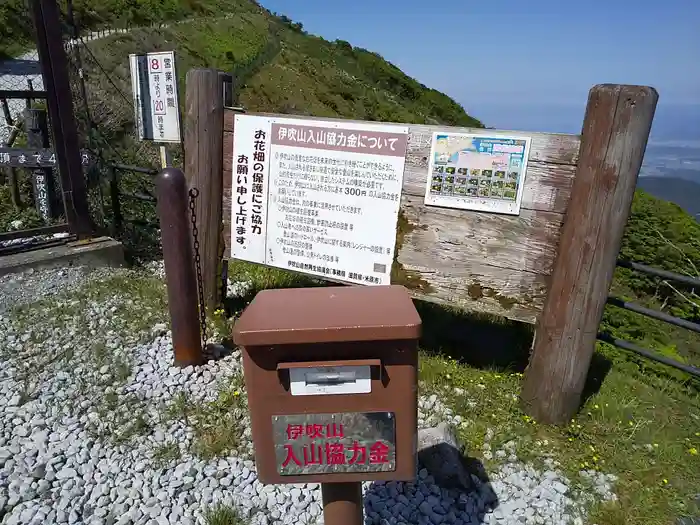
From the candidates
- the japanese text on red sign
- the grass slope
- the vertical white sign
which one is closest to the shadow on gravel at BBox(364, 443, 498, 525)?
the japanese text on red sign

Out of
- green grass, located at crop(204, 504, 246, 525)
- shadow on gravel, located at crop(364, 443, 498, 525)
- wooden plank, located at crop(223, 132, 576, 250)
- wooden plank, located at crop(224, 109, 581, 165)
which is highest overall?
wooden plank, located at crop(224, 109, 581, 165)

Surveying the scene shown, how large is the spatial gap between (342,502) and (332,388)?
507mm

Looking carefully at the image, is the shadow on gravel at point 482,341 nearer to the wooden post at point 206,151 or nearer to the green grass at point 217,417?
the green grass at point 217,417

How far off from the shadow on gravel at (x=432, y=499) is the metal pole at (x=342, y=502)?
0.76m

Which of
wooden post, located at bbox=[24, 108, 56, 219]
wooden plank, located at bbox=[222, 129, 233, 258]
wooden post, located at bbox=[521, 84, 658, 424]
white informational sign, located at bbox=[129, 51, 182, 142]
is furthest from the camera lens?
wooden post, located at bbox=[24, 108, 56, 219]

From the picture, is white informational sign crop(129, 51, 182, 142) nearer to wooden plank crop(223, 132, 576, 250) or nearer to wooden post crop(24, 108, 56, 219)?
wooden post crop(24, 108, 56, 219)

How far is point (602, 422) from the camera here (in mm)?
3229

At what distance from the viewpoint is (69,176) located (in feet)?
16.0

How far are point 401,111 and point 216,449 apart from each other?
3167 cm

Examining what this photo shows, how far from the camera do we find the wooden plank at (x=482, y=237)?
3.09 metres

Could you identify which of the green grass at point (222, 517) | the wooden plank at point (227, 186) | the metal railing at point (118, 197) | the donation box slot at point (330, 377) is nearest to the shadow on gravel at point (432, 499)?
the green grass at point (222, 517)

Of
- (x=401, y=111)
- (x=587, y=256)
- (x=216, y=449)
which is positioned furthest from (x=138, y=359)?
(x=401, y=111)

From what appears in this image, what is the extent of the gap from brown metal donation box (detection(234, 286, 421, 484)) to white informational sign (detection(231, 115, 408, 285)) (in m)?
1.83

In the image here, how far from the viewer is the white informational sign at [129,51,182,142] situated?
4410 mm
